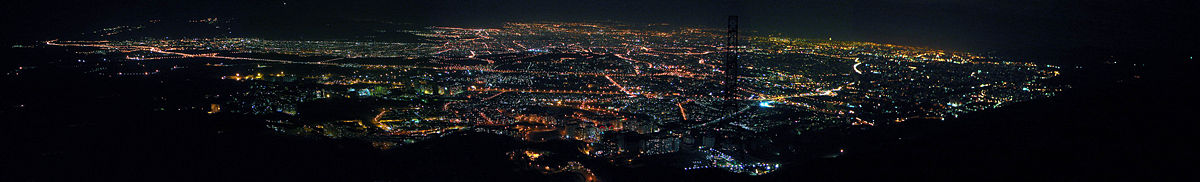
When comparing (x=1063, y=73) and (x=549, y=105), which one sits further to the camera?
(x=1063, y=73)

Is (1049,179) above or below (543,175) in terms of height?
above

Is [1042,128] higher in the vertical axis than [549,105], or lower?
higher

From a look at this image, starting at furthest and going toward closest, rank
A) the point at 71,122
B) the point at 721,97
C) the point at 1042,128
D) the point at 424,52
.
Answer: 1. the point at 424,52
2. the point at 721,97
3. the point at 71,122
4. the point at 1042,128

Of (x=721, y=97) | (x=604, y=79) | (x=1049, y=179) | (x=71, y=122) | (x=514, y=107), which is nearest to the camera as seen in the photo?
(x=1049, y=179)

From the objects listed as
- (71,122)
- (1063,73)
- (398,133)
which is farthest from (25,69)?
(1063,73)

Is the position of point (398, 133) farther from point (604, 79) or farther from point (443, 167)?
point (604, 79)

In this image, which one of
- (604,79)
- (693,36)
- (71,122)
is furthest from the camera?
(693,36)

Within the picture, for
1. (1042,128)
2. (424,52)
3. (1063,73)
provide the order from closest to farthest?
1. (1042,128)
2. (1063,73)
3. (424,52)

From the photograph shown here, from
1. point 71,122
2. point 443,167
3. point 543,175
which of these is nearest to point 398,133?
point 443,167

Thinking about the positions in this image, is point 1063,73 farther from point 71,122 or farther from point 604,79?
point 71,122
